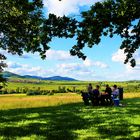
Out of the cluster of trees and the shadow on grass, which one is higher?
the cluster of trees

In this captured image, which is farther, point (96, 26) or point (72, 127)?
point (72, 127)

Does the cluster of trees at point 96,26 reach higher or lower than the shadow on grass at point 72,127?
higher

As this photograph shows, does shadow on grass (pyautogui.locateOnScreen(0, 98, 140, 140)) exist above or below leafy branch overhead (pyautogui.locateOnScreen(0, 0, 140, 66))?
below

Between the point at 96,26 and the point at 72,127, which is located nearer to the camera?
the point at 96,26

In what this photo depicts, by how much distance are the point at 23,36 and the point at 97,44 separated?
1141 inches

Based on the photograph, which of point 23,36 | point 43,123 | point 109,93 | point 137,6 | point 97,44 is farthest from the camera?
point 23,36

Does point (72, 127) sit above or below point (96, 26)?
below

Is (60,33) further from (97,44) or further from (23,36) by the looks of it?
(23,36)

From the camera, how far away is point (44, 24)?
59.7 ft

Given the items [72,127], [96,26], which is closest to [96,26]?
[96,26]

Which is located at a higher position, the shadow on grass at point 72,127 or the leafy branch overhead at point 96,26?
the leafy branch overhead at point 96,26

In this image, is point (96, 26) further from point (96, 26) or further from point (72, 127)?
point (72, 127)

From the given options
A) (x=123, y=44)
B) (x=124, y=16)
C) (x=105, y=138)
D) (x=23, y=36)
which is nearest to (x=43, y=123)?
(x=105, y=138)

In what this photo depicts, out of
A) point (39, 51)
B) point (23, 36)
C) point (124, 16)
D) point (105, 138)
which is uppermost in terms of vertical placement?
point (23, 36)
